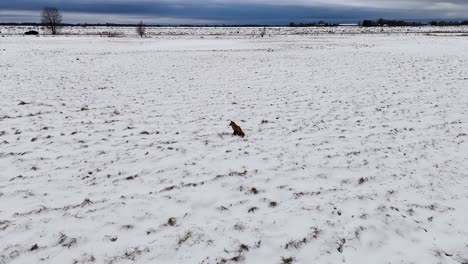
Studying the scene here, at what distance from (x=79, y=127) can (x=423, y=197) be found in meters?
6.86

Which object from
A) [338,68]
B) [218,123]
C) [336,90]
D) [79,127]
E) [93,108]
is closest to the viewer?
[79,127]

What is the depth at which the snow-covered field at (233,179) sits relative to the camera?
12.6 feet

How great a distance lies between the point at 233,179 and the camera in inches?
213

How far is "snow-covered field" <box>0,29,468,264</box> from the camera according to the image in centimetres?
385

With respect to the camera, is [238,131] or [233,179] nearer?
[233,179]

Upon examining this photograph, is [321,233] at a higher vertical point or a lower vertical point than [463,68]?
lower

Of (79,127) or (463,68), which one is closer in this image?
(79,127)

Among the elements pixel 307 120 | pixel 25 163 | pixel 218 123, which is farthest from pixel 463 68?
pixel 25 163

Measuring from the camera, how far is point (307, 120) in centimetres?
845

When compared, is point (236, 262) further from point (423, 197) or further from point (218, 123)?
point (218, 123)

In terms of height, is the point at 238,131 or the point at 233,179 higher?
the point at 238,131

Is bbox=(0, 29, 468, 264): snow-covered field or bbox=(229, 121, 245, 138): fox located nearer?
bbox=(0, 29, 468, 264): snow-covered field

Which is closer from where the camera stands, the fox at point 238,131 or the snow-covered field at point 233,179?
the snow-covered field at point 233,179

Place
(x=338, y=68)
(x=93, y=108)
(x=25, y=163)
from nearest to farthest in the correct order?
(x=25, y=163), (x=93, y=108), (x=338, y=68)
